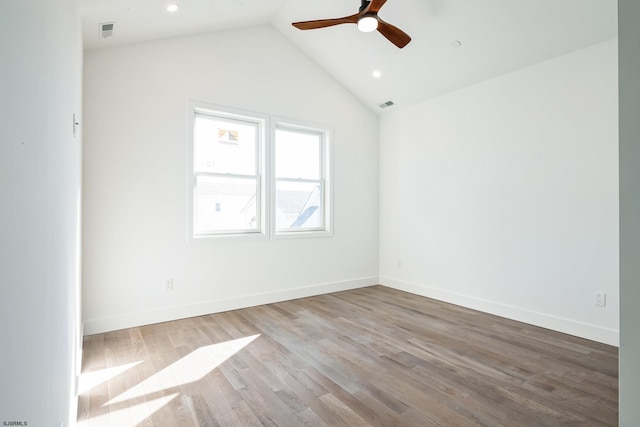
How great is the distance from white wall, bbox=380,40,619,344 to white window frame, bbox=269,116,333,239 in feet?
3.61

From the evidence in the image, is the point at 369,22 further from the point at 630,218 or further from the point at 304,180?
the point at 630,218

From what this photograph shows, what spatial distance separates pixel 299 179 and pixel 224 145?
1.11 m

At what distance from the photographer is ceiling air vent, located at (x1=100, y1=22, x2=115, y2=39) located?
273 cm

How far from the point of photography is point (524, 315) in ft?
11.6

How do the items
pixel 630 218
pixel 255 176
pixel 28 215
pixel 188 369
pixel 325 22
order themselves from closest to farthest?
1. pixel 28 215
2. pixel 630 218
3. pixel 188 369
4. pixel 325 22
5. pixel 255 176

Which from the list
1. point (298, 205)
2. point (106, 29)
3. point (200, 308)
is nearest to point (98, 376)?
point (200, 308)

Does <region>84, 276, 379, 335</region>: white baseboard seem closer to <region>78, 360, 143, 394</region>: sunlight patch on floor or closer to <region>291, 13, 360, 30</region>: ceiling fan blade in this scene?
<region>78, 360, 143, 394</region>: sunlight patch on floor

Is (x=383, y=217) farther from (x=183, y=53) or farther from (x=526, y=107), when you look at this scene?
(x=183, y=53)

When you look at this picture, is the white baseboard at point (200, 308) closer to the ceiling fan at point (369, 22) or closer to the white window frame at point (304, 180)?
the white window frame at point (304, 180)

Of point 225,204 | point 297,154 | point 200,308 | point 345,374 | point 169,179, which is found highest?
point 297,154

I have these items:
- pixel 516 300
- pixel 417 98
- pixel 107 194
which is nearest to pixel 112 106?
pixel 107 194

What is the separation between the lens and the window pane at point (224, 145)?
152 inches

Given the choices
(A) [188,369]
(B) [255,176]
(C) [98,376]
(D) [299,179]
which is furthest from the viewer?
(D) [299,179]

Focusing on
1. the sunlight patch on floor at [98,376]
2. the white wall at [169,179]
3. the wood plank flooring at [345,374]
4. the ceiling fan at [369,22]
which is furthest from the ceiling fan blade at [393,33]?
the sunlight patch on floor at [98,376]
